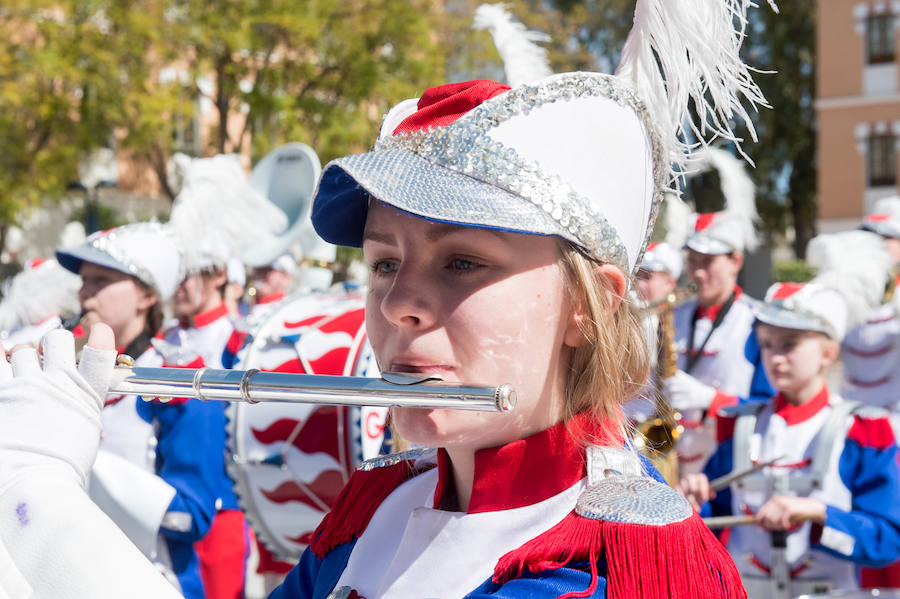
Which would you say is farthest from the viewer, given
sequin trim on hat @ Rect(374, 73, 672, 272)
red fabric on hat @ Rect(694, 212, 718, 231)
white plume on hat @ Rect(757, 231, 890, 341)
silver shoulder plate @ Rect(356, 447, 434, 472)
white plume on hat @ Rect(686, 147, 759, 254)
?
red fabric on hat @ Rect(694, 212, 718, 231)

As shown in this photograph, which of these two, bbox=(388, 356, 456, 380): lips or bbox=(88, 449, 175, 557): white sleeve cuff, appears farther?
bbox=(88, 449, 175, 557): white sleeve cuff

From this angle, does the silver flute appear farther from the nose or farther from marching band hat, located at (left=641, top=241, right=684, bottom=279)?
marching band hat, located at (left=641, top=241, right=684, bottom=279)

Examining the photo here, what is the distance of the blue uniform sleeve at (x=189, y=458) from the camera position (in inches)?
136

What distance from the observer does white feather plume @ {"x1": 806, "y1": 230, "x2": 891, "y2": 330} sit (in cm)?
567

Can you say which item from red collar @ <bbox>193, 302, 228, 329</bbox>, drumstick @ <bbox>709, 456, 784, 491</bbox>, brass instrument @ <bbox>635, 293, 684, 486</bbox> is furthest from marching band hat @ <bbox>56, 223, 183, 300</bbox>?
drumstick @ <bbox>709, 456, 784, 491</bbox>

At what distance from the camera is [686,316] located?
21.2 feet

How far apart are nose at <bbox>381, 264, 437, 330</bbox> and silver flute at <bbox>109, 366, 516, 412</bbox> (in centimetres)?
8

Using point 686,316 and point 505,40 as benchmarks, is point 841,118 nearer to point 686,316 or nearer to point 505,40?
point 686,316

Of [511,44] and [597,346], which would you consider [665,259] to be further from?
[597,346]

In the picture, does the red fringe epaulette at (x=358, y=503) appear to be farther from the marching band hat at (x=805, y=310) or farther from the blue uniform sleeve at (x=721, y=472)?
the marching band hat at (x=805, y=310)

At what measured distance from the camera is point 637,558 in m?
1.26

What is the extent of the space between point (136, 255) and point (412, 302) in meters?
3.16

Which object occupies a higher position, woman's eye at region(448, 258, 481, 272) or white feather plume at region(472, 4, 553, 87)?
white feather plume at region(472, 4, 553, 87)

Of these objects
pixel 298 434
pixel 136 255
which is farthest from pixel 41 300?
pixel 298 434
